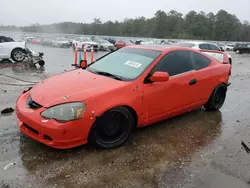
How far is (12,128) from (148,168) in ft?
8.07

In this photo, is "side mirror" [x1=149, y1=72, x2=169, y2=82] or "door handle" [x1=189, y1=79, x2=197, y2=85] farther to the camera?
"door handle" [x1=189, y1=79, x2=197, y2=85]

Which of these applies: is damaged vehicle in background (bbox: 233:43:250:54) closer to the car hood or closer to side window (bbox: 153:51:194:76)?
side window (bbox: 153:51:194:76)

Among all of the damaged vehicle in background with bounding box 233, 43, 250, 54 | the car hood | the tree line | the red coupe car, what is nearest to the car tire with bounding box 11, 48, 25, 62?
the red coupe car

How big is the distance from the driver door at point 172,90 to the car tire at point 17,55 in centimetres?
1116

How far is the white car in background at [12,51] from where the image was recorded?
13480 mm

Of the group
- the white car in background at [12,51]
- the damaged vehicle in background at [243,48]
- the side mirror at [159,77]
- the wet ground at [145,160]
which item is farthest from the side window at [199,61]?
the damaged vehicle in background at [243,48]

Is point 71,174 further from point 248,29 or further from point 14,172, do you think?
point 248,29

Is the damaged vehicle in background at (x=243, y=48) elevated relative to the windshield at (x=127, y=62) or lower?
lower

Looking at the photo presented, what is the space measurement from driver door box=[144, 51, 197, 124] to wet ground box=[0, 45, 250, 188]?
388 mm

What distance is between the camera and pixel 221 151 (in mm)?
3936

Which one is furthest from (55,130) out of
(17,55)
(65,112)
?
(17,55)

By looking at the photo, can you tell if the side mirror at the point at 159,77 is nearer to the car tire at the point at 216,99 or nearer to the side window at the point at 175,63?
the side window at the point at 175,63

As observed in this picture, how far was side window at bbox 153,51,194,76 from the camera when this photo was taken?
4.36 metres

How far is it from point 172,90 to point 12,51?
1160cm
